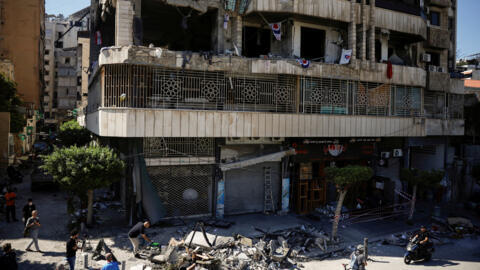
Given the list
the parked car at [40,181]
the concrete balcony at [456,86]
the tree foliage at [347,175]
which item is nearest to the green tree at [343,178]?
the tree foliage at [347,175]

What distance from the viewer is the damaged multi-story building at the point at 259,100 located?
14.0 meters

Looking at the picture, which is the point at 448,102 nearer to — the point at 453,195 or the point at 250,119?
the point at 453,195

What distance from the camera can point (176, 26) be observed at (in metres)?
20.7

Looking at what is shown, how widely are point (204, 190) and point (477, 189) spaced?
1835cm

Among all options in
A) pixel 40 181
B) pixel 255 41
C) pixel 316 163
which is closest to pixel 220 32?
pixel 255 41

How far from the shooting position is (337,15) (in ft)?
57.8

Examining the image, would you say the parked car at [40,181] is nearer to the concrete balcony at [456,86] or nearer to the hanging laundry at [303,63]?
the hanging laundry at [303,63]

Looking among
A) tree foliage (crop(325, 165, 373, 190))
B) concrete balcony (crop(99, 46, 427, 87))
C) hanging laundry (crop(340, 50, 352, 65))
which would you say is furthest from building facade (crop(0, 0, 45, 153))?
tree foliage (crop(325, 165, 373, 190))

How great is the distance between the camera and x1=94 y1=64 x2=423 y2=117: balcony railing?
539 inches

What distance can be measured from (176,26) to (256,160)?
35.0 feet

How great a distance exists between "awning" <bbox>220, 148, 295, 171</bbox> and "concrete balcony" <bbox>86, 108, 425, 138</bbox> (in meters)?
1.14

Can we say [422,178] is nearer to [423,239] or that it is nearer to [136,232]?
[423,239]

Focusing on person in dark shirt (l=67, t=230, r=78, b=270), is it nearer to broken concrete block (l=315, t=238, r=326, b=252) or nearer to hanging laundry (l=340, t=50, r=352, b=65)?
broken concrete block (l=315, t=238, r=326, b=252)

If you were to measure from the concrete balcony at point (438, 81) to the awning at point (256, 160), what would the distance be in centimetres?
1115
